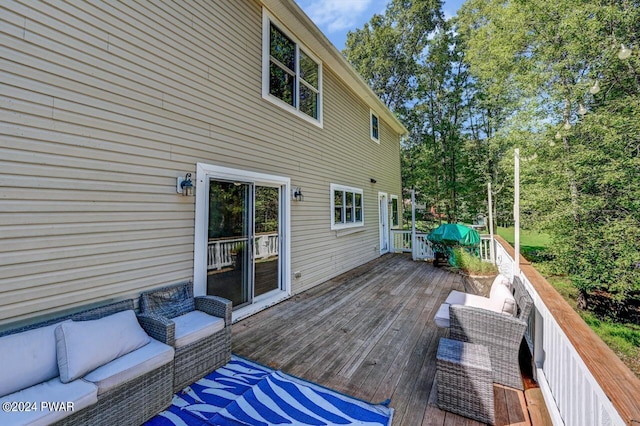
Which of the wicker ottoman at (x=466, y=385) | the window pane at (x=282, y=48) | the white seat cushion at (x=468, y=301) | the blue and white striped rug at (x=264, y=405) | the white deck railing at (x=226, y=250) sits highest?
the window pane at (x=282, y=48)

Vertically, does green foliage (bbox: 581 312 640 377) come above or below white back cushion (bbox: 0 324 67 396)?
below

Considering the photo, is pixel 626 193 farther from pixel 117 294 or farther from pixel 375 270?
pixel 117 294

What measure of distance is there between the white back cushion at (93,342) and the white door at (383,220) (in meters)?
8.91

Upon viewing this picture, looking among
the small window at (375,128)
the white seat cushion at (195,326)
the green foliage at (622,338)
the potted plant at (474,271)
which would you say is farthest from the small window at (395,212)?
the white seat cushion at (195,326)

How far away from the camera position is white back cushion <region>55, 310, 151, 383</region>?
1.91m

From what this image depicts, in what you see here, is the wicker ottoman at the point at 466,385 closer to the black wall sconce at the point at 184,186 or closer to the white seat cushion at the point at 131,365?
the white seat cushion at the point at 131,365

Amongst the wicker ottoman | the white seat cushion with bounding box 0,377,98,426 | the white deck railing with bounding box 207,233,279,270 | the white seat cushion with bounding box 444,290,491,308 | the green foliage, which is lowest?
the green foliage

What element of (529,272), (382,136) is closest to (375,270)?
(529,272)

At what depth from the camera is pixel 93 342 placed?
2.07 metres

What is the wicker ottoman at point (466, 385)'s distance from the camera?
2.18 m

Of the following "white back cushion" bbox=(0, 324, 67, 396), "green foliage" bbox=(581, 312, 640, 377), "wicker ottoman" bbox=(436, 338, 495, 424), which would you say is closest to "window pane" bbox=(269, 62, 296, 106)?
"white back cushion" bbox=(0, 324, 67, 396)

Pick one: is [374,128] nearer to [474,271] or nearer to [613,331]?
[474,271]

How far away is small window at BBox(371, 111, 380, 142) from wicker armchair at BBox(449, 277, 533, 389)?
26.3 ft

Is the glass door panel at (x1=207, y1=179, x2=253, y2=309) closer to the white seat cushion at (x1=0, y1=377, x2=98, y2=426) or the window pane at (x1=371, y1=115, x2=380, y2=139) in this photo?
the white seat cushion at (x1=0, y1=377, x2=98, y2=426)
